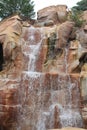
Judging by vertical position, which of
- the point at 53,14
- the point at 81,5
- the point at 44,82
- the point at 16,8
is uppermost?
the point at 16,8

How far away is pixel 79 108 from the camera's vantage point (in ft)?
64.0

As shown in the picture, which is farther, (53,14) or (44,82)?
(53,14)

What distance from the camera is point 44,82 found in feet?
66.5

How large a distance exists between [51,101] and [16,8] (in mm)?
15567

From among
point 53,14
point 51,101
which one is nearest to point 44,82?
point 51,101

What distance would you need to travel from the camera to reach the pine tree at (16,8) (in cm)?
3256

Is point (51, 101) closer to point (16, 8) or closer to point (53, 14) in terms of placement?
point (53, 14)

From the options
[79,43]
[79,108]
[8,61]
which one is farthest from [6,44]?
[79,108]

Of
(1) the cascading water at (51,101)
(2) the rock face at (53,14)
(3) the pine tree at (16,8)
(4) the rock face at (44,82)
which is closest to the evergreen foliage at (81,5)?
(3) the pine tree at (16,8)

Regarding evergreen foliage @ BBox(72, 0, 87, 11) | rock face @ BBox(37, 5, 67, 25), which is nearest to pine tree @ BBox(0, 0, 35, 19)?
rock face @ BBox(37, 5, 67, 25)

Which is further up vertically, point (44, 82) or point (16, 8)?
point (16, 8)

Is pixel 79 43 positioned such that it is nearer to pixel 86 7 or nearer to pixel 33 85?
pixel 33 85

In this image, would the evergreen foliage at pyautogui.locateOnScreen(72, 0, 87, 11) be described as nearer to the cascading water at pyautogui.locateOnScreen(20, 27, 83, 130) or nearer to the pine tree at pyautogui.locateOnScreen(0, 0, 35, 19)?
the pine tree at pyautogui.locateOnScreen(0, 0, 35, 19)

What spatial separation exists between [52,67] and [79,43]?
2631 millimetres
